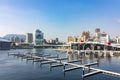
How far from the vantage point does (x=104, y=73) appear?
72.2m

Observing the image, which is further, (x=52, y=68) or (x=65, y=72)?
(x=52, y=68)

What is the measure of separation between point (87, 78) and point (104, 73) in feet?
29.9

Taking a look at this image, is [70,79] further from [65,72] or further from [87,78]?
[65,72]

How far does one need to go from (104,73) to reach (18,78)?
34614mm

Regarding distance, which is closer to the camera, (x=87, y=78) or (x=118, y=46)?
(x=87, y=78)

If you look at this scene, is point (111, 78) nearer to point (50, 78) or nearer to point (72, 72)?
point (72, 72)

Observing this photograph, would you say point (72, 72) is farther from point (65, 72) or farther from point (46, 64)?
point (46, 64)

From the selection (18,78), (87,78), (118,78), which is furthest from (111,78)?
(18,78)

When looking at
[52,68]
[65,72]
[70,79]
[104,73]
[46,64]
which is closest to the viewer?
[70,79]

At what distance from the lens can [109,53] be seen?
570 ft

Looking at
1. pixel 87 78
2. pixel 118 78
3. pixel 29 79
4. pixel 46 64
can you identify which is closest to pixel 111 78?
pixel 118 78

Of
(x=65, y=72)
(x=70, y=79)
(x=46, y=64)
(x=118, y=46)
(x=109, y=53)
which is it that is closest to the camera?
(x=70, y=79)

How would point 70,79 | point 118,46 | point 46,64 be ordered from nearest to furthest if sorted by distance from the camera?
point 70,79 → point 46,64 → point 118,46

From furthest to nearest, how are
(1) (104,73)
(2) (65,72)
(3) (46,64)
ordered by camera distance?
(3) (46,64) → (2) (65,72) → (1) (104,73)
